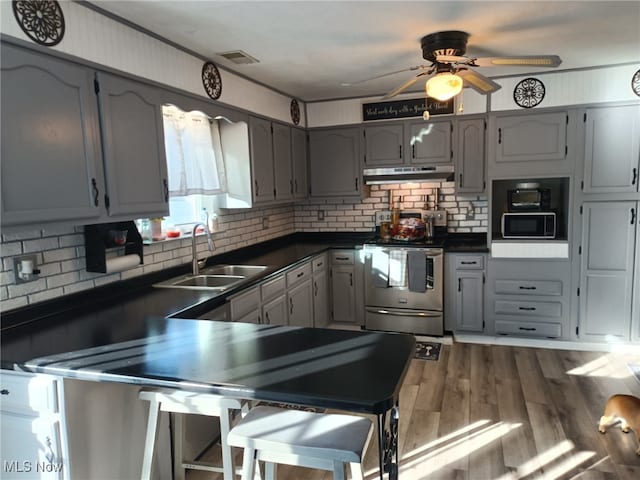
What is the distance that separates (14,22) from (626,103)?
430 cm

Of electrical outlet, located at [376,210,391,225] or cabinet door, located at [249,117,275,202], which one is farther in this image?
electrical outlet, located at [376,210,391,225]

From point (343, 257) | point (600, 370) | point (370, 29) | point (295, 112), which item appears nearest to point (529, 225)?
point (600, 370)

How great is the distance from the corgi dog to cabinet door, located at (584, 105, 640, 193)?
197 centimetres

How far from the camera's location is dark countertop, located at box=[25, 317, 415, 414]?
1.31 metres

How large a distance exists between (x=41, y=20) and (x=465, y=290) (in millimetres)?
3770

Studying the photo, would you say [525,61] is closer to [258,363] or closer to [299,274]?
[258,363]

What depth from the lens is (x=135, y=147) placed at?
2.39 metres

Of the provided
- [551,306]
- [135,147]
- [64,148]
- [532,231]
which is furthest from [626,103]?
[64,148]

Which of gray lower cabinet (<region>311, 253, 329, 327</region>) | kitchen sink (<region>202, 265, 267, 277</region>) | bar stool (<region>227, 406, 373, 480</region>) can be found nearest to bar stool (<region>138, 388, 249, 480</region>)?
bar stool (<region>227, 406, 373, 480</region>)

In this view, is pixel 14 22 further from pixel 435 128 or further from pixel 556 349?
pixel 556 349

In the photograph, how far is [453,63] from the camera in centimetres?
281

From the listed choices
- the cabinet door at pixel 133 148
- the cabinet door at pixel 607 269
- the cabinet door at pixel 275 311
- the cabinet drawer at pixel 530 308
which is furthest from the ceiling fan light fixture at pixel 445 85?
the cabinet drawer at pixel 530 308

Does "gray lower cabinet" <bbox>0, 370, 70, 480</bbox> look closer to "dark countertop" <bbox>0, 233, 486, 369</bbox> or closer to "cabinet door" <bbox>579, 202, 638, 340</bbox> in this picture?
"dark countertop" <bbox>0, 233, 486, 369</bbox>

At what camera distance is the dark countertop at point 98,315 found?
5.89ft
